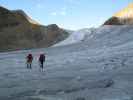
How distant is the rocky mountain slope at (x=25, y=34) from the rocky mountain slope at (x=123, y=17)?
89.9 feet

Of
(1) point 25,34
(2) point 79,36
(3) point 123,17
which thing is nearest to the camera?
(3) point 123,17

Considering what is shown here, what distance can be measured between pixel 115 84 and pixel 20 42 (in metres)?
104

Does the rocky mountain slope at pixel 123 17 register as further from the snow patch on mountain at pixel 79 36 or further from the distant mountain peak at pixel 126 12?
the snow patch on mountain at pixel 79 36

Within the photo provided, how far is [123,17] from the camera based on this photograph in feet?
285

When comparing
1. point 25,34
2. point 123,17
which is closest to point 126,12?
point 123,17

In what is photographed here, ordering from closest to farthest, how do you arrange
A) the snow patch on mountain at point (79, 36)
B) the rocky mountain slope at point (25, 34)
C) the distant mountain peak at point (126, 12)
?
the snow patch on mountain at point (79, 36)
the distant mountain peak at point (126, 12)
the rocky mountain slope at point (25, 34)

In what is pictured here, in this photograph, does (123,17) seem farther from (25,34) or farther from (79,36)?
(25,34)

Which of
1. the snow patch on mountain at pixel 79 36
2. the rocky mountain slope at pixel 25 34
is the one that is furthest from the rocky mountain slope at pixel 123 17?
the rocky mountain slope at pixel 25 34

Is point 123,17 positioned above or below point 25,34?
above

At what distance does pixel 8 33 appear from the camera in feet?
408

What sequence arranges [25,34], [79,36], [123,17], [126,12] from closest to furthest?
[126,12] < [123,17] < [79,36] < [25,34]

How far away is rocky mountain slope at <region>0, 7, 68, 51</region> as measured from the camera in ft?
385

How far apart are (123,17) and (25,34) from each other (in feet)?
153

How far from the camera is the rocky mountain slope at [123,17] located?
279ft
